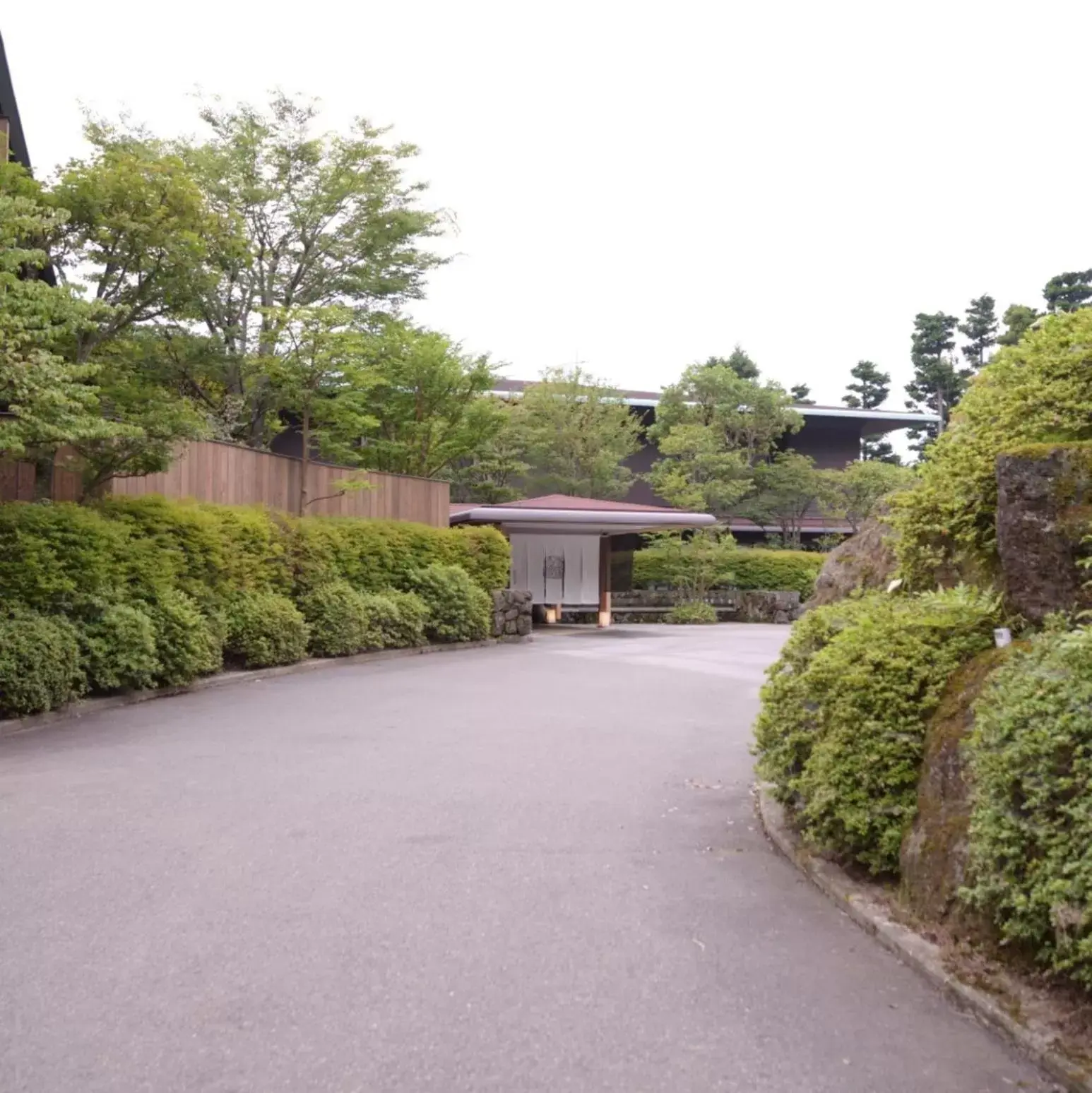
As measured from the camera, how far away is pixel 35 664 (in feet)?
33.4

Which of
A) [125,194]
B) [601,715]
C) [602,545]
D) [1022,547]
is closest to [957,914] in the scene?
[1022,547]

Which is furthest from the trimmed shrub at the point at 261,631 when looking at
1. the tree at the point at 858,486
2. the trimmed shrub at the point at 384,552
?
the tree at the point at 858,486

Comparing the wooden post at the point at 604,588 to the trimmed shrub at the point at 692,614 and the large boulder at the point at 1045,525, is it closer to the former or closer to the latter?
the trimmed shrub at the point at 692,614

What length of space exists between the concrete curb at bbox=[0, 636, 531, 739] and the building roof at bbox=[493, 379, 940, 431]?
18.6 m

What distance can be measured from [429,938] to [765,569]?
30.4 metres

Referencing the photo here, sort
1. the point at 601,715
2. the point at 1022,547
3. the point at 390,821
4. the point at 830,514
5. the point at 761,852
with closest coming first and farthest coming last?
1. the point at 1022,547
2. the point at 761,852
3. the point at 390,821
4. the point at 601,715
5. the point at 830,514

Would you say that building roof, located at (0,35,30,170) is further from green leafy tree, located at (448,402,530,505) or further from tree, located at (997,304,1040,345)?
tree, located at (997,304,1040,345)

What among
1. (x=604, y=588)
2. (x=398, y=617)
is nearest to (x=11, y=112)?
(x=398, y=617)

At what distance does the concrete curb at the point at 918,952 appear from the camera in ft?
10.4

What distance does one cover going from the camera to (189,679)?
13.1m

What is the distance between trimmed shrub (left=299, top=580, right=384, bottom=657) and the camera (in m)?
17.0

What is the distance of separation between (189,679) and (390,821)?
743cm

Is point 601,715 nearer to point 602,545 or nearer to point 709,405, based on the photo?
point 602,545

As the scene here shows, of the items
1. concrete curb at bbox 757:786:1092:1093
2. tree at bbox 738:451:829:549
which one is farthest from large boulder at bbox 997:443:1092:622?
tree at bbox 738:451:829:549
